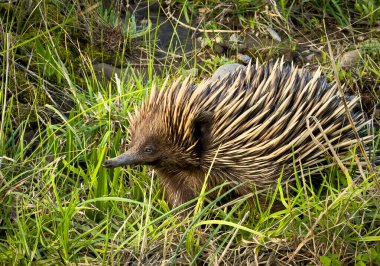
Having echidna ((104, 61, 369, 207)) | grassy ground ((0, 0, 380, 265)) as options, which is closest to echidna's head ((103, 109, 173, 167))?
echidna ((104, 61, 369, 207))

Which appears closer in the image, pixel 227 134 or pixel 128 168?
pixel 227 134

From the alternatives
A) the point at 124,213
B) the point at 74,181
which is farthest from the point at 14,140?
the point at 124,213

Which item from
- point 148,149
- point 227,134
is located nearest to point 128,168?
point 148,149

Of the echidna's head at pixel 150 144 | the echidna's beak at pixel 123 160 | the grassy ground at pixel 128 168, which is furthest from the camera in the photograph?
the echidna's head at pixel 150 144

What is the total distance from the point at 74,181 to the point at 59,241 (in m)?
0.47

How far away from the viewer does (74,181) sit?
3.28 meters

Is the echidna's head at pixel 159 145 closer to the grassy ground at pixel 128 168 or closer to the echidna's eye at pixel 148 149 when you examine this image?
the echidna's eye at pixel 148 149

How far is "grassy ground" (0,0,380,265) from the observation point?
277 cm

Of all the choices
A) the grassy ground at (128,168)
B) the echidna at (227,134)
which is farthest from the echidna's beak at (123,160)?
the grassy ground at (128,168)

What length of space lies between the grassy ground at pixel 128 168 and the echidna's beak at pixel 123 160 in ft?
0.43

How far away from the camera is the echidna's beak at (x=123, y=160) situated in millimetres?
2914

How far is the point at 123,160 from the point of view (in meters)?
2.99

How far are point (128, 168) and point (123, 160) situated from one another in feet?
1.34

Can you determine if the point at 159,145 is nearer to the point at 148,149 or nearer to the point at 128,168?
the point at 148,149
